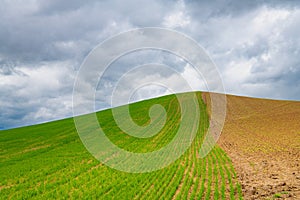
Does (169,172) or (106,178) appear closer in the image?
(106,178)

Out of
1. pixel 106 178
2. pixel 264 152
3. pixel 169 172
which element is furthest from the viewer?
pixel 264 152

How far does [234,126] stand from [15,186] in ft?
103

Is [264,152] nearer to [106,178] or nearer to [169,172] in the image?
[169,172]

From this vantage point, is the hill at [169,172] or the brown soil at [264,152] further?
the hill at [169,172]

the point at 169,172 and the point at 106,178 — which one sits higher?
the point at 106,178

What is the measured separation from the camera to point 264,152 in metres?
22.7

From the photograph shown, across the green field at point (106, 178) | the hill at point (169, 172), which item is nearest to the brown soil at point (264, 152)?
the hill at point (169, 172)

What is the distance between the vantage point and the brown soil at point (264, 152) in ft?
42.9

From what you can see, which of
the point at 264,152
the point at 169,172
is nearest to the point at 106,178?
the point at 169,172

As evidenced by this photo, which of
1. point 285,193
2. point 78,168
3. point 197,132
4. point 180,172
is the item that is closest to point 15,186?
point 78,168

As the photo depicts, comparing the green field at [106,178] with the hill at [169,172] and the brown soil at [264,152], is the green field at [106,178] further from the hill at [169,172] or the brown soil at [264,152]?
the brown soil at [264,152]

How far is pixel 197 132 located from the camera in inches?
1375

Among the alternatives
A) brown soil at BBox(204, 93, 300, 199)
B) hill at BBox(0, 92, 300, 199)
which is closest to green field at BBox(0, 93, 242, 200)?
hill at BBox(0, 92, 300, 199)

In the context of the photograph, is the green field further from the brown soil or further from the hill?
the brown soil
